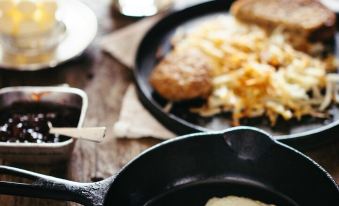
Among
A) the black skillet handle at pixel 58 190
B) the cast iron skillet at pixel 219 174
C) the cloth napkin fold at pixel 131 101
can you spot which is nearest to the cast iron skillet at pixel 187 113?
the cloth napkin fold at pixel 131 101

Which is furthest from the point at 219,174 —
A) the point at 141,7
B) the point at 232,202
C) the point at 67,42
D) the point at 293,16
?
the point at 141,7

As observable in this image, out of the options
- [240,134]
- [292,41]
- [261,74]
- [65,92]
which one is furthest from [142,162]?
[292,41]

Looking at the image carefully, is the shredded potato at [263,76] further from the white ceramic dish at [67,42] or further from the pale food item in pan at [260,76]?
the white ceramic dish at [67,42]

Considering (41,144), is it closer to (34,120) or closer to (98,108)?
(34,120)

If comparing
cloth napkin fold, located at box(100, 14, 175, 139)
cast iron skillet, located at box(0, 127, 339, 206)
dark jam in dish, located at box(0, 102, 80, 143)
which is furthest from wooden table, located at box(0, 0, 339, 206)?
cast iron skillet, located at box(0, 127, 339, 206)

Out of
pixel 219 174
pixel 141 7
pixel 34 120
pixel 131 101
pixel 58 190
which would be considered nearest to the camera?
pixel 58 190

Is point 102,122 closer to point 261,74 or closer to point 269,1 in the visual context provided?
point 261,74
